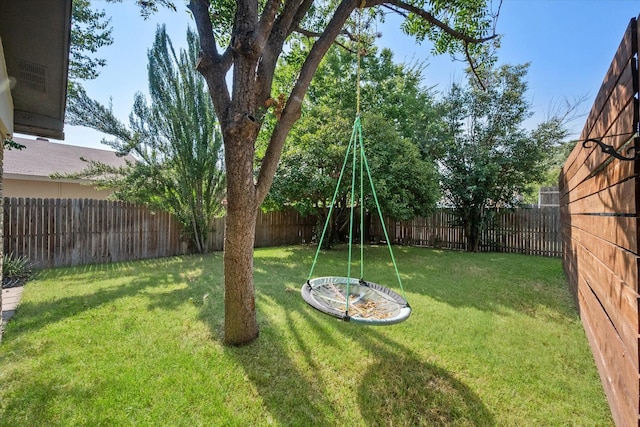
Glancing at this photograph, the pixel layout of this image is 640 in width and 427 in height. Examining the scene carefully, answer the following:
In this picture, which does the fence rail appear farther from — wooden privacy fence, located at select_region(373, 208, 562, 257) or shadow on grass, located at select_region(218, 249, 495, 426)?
shadow on grass, located at select_region(218, 249, 495, 426)

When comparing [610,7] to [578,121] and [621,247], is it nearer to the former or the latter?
[621,247]

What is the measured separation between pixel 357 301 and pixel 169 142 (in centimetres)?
677

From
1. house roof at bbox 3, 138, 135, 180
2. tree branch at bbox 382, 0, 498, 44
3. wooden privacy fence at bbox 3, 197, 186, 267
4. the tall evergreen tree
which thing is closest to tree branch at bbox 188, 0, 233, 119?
tree branch at bbox 382, 0, 498, 44

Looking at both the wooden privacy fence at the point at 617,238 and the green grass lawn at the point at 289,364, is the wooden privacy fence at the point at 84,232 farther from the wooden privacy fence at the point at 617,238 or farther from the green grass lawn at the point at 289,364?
the wooden privacy fence at the point at 617,238

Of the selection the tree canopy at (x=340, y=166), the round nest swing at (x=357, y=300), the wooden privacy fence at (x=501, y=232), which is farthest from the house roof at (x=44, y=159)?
the wooden privacy fence at (x=501, y=232)

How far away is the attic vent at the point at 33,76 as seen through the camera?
2615 millimetres

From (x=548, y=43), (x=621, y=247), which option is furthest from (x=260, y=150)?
(x=621, y=247)

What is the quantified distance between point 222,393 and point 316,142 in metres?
6.69

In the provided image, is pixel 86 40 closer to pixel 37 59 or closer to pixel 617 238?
pixel 37 59

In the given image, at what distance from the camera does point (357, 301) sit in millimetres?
3164

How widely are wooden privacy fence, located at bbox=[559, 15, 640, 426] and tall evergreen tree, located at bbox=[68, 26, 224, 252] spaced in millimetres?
7662

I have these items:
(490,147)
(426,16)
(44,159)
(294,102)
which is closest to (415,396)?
(294,102)

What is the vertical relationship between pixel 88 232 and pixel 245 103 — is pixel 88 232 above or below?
below

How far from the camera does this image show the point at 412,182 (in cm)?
763
